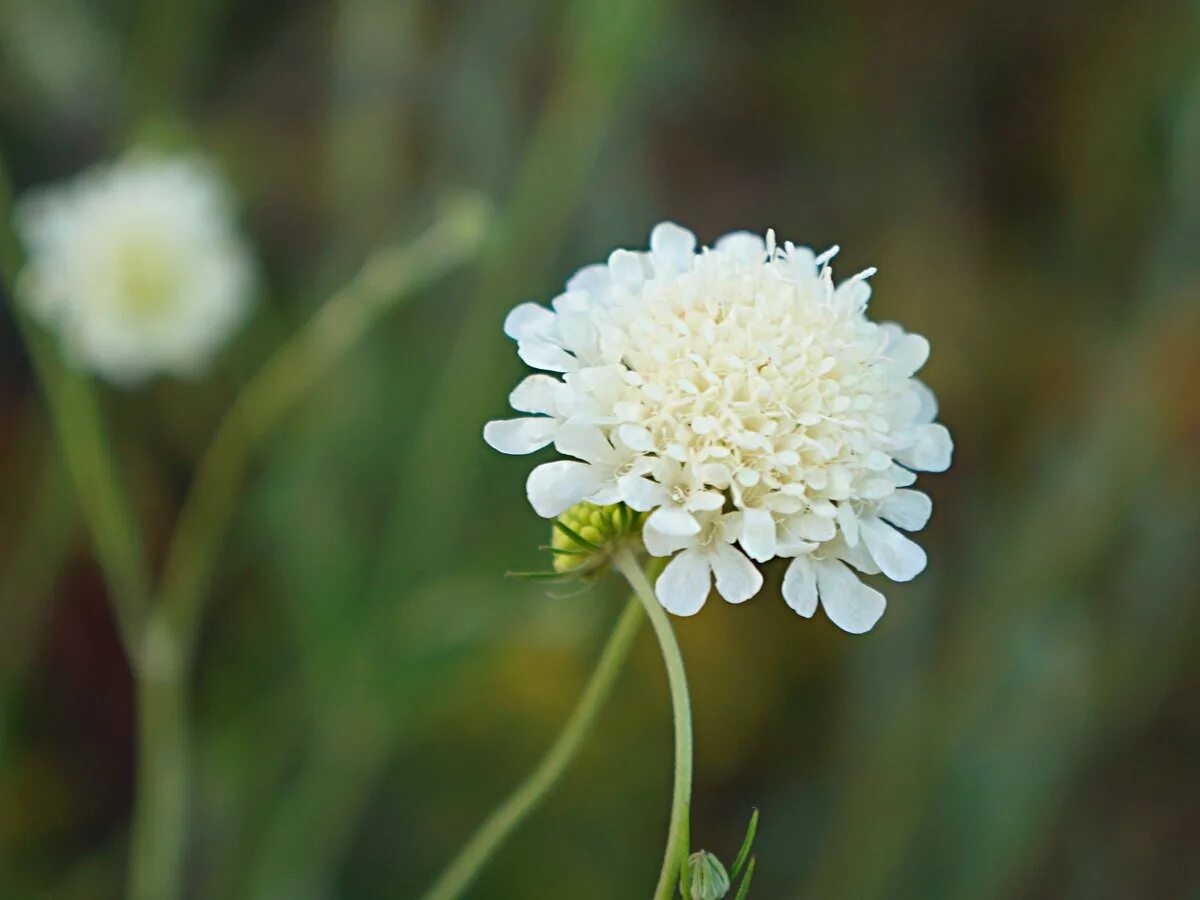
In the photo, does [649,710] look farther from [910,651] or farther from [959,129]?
[959,129]

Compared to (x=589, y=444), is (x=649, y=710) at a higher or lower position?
lower

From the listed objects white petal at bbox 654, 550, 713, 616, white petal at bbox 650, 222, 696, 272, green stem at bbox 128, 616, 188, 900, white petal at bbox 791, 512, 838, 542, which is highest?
white petal at bbox 650, 222, 696, 272

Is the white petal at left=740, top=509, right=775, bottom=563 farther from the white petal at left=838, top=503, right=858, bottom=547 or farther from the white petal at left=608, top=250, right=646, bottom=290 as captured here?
the white petal at left=608, top=250, right=646, bottom=290

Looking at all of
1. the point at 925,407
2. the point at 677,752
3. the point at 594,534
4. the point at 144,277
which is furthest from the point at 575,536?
the point at 144,277

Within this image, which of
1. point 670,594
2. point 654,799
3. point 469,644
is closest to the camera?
point 670,594

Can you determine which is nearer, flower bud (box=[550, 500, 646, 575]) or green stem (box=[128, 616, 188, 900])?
flower bud (box=[550, 500, 646, 575])

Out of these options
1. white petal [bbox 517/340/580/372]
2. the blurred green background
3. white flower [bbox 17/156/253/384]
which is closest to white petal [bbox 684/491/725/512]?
white petal [bbox 517/340/580/372]

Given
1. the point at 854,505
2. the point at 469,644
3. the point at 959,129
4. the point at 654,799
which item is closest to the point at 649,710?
the point at 654,799
